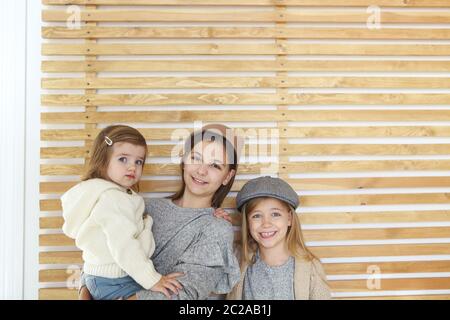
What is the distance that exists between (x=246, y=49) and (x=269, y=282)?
2.08 ft

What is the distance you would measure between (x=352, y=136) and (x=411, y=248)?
361mm

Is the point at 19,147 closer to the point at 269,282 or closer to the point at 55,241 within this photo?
the point at 55,241

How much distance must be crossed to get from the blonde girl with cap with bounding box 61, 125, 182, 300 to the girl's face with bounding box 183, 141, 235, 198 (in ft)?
0.41

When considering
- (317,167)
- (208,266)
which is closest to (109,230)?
(208,266)

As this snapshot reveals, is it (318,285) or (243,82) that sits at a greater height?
(243,82)

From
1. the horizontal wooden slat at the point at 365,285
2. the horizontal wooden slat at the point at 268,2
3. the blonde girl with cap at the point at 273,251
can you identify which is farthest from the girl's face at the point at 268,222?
the horizontal wooden slat at the point at 268,2

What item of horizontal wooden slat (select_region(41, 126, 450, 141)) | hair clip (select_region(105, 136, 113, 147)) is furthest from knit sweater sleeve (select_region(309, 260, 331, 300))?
hair clip (select_region(105, 136, 113, 147))

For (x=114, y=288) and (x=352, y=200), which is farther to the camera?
(x=352, y=200)

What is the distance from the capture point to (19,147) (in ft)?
3.38

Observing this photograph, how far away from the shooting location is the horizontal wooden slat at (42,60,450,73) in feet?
3.44

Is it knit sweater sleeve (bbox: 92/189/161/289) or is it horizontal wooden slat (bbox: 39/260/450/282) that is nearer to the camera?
knit sweater sleeve (bbox: 92/189/161/289)

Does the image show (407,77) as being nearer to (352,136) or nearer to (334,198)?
(352,136)

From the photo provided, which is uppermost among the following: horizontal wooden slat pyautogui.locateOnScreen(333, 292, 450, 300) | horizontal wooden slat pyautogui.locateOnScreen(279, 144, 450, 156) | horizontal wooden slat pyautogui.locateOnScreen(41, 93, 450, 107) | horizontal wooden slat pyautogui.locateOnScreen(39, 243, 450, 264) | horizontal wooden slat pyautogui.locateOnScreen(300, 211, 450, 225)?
horizontal wooden slat pyautogui.locateOnScreen(41, 93, 450, 107)

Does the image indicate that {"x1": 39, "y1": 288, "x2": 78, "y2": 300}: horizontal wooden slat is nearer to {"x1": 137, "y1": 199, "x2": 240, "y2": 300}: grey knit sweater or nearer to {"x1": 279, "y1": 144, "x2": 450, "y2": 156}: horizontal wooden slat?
{"x1": 137, "y1": 199, "x2": 240, "y2": 300}: grey knit sweater
